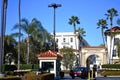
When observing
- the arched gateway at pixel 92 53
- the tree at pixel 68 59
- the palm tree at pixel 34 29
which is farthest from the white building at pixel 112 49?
the palm tree at pixel 34 29

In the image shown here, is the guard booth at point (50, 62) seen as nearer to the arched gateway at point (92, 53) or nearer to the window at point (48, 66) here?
the window at point (48, 66)

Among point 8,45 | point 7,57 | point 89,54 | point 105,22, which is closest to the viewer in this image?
point 8,45

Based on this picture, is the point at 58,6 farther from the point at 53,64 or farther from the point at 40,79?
the point at 40,79

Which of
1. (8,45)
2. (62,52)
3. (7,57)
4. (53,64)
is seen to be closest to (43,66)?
(53,64)

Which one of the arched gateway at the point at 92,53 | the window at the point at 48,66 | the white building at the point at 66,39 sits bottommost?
the window at the point at 48,66

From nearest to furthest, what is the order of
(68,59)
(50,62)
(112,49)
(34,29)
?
(50,62), (34,29), (112,49), (68,59)

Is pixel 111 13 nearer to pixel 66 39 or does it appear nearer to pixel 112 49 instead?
pixel 112 49

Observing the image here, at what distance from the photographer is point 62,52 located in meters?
108

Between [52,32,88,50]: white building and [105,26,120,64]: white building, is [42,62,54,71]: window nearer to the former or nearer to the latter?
[105,26,120,64]: white building

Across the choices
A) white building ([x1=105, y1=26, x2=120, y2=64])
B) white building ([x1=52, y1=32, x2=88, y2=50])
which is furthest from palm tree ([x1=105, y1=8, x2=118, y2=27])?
white building ([x1=52, y1=32, x2=88, y2=50])

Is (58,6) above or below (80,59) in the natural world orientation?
above

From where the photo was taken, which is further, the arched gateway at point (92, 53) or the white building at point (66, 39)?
the white building at point (66, 39)

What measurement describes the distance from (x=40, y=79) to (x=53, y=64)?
15345 mm

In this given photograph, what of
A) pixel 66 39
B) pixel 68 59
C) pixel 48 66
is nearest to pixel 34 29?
pixel 48 66
